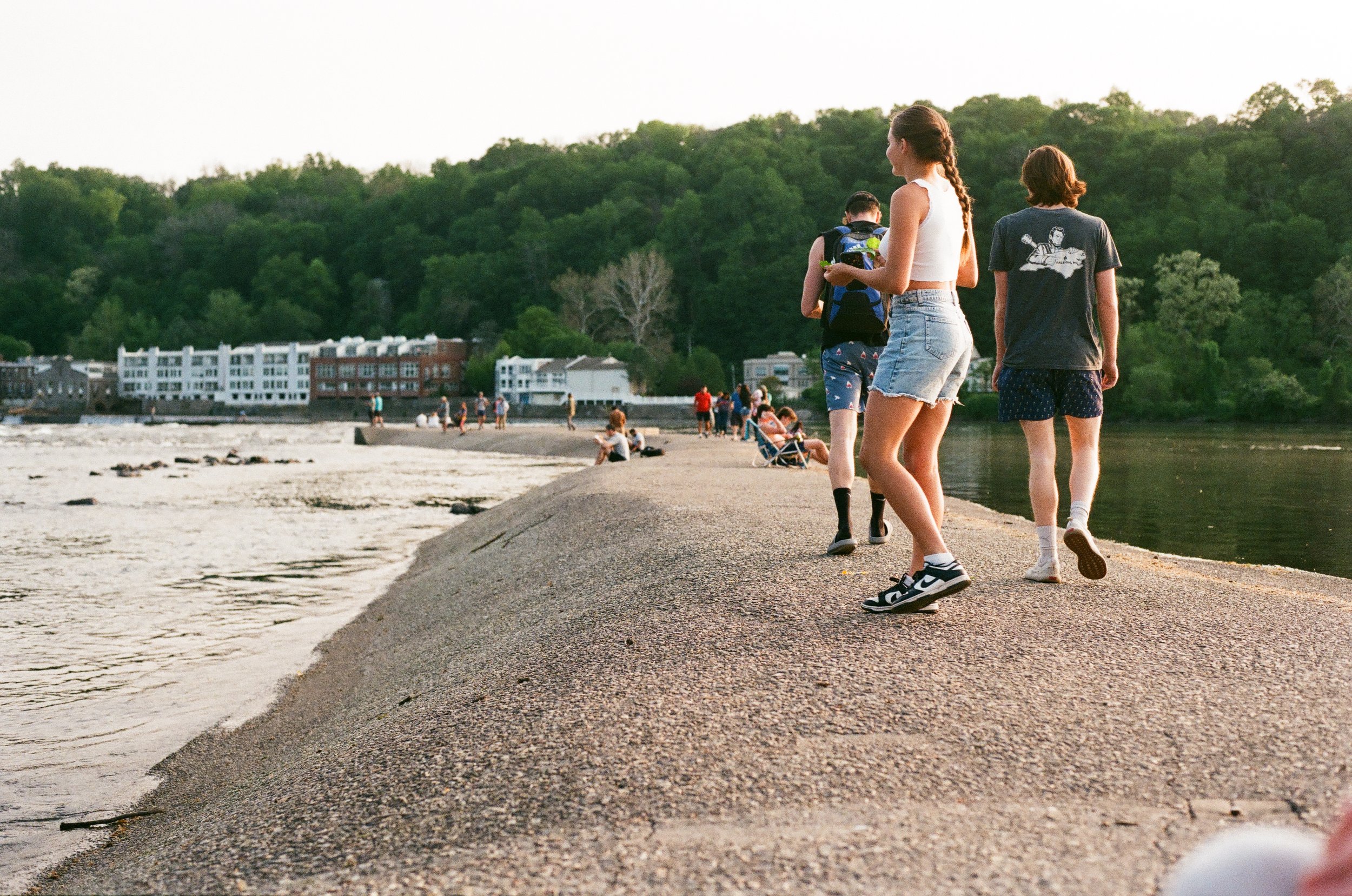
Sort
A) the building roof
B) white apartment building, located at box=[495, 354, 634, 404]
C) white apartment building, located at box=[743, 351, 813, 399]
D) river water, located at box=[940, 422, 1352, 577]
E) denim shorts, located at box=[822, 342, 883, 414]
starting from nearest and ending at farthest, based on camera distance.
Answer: denim shorts, located at box=[822, 342, 883, 414] < river water, located at box=[940, 422, 1352, 577] < white apartment building, located at box=[743, 351, 813, 399] < white apartment building, located at box=[495, 354, 634, 404] < the building roof

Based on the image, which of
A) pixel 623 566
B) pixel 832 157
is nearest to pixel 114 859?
pixel 623 566

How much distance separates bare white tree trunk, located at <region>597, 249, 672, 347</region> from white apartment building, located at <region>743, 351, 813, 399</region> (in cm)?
1151

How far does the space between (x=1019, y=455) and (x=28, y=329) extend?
16782 centimetres

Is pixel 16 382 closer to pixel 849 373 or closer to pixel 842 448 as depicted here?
pixel 842 448

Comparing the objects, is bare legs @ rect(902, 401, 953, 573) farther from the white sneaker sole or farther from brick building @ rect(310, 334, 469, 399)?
brick building @ rect(310, 334, 469, 399)

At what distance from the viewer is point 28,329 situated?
160 metres

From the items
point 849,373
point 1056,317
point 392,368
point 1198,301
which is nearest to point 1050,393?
point 1056,317

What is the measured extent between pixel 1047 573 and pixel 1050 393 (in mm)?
982

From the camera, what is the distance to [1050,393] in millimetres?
5770

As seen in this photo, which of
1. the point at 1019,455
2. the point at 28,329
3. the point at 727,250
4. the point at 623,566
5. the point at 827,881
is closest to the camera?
the point at 827,881

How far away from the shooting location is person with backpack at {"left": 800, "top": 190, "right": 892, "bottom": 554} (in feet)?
20.6

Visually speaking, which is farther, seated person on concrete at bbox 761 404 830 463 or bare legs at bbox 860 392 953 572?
seated person on concrete at bbox 761 404 830 463

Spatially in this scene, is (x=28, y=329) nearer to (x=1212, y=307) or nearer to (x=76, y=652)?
(x=1212, y=307)

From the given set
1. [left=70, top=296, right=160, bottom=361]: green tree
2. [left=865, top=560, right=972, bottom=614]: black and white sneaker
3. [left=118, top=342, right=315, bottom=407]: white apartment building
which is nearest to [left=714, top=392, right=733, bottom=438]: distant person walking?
[left=865, top=560, right=972, bottom=614]: black and white sneaker
